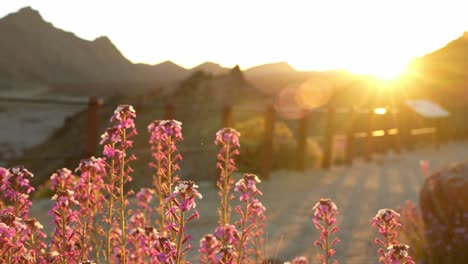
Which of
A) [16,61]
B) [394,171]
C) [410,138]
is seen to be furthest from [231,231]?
[16,61]

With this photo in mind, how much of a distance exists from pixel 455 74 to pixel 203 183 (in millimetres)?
25147

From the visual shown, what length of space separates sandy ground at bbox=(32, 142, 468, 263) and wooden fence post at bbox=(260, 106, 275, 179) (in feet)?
0.89

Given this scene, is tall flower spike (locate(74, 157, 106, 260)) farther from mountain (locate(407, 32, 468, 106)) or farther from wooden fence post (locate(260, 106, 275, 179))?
mountain (locate(407, 32, 468, 106))

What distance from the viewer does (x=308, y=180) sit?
43.2ft

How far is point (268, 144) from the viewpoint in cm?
1284

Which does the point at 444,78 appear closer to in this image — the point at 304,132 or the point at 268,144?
the point at 304,132

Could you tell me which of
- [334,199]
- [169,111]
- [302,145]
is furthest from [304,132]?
[169,111]

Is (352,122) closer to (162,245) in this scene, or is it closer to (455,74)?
(162,245)

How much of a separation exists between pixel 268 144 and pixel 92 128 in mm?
4558

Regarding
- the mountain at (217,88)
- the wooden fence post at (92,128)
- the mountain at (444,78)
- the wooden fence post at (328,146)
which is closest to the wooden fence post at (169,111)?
the wooden fence post at (92,128)

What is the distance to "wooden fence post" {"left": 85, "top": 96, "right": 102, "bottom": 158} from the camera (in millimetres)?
9375

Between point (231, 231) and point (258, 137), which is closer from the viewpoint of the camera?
point (231, 231)

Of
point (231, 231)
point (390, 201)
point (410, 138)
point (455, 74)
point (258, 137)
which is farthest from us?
point (455, 74)

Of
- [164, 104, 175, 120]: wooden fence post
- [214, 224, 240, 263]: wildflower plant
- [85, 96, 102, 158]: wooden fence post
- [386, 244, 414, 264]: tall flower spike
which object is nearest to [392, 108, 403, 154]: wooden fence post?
[164, 104, 175, 120]: wooden fence post
